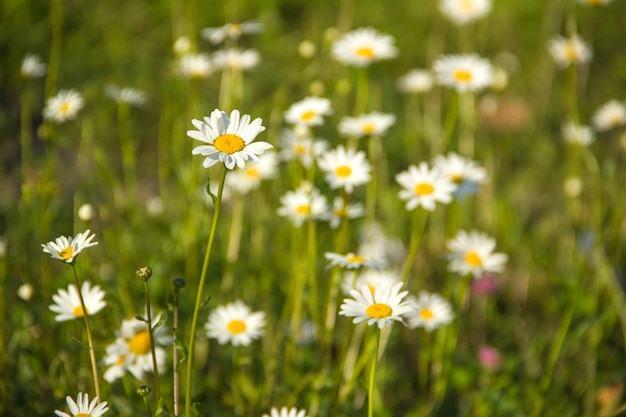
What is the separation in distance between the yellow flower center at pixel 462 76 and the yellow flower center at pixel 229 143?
1.07m

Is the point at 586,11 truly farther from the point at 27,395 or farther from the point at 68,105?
the point at 27,395

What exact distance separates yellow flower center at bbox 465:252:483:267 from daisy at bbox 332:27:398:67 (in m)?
0.61

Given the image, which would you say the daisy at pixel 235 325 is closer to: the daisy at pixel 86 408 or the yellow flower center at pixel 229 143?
the daisy at pixel 86 408

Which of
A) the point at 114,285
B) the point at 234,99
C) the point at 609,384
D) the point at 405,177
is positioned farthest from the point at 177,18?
the point at 609,384

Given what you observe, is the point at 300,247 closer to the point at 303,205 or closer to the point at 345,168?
the point at 303,205

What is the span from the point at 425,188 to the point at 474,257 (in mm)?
247

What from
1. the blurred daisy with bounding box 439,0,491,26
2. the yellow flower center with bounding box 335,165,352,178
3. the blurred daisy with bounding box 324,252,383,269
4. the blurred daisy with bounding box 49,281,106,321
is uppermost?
the blurred daisy with bounding box 439,0,491,26

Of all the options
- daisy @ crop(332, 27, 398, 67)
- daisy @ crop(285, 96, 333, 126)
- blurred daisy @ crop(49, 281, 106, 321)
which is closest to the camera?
blurred daisy @ crop(49, 281, 106, 321)

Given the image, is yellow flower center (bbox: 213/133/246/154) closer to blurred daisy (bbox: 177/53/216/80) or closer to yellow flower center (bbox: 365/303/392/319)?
yellow flower center (bbox: 365/303/392/319)

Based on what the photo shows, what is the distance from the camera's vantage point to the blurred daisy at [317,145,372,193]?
163 cm

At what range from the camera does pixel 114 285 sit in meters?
1.90

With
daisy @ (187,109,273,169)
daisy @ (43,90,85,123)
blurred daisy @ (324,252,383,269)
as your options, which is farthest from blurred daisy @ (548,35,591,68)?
daisy @ (43,90,85,123)

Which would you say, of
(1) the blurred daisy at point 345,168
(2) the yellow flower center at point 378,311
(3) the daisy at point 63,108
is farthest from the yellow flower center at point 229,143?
(3) the daisy at point 63,108

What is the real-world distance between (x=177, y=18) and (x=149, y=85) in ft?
1.27
